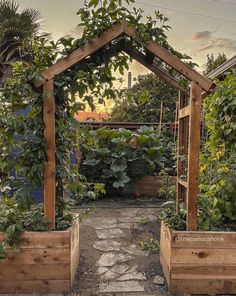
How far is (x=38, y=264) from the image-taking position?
2.85 meters

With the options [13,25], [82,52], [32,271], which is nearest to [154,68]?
[82,52]

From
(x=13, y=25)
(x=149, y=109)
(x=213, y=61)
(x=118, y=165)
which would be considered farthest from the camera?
(x=213, y=61)

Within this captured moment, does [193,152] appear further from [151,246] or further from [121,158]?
[121,158]

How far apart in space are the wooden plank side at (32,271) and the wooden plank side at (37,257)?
3 centimetres

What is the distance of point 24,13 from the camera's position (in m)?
12.3

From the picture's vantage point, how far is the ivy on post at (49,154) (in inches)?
112

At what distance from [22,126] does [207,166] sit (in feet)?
7.30

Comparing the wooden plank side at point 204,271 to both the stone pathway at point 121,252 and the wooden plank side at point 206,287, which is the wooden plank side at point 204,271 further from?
the stone pathway at point 121,252

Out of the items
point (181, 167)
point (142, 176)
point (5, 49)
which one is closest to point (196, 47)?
point (142, 176)

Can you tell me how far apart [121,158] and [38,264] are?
382 cm

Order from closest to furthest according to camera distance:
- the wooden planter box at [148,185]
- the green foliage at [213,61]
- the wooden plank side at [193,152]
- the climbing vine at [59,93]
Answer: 1. the climbing vine at [59,93]
2. the wooden plank side at [193,152]
3. the wooden planter box at [148,185]
4. the green foliage at [213,61]

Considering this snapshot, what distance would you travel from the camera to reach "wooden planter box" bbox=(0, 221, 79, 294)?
2838mm

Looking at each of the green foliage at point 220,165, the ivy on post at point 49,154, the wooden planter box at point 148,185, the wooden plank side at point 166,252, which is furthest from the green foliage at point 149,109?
the ivy on post at point 49,154

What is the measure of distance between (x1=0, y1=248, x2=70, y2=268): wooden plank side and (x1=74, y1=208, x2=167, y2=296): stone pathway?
45 centimetres
